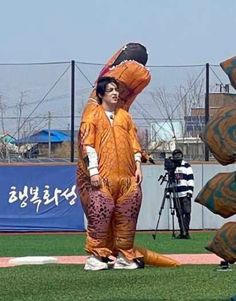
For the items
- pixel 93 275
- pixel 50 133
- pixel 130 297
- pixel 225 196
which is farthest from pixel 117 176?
pixel 50 133

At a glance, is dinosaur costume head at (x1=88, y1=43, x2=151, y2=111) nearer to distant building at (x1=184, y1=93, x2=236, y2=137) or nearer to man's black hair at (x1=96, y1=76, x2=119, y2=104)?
man's black hair at (x1=96, y1=76, x2=119, y2=104)

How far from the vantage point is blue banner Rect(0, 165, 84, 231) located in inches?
760

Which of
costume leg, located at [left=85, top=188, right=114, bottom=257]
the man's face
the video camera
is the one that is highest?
the man's face

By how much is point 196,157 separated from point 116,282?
46.4 ft

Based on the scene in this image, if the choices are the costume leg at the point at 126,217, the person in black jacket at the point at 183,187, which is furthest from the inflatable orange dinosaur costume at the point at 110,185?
the person in black jacket at the point at 183,187

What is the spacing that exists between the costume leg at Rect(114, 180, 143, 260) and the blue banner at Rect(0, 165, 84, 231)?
9.09 metres

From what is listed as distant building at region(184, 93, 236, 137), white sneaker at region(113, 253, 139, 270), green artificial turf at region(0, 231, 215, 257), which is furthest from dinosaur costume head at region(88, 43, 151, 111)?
distant building at region(184, 93, 236, 137)

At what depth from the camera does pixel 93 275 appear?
9.41 m

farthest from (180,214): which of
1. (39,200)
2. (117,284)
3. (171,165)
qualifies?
(117,284)

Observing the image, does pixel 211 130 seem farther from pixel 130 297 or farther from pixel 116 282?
pixel 116 282

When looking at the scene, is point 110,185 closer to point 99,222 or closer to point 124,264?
point 99,222

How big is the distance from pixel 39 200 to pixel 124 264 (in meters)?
9.40

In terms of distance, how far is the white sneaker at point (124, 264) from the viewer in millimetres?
10141

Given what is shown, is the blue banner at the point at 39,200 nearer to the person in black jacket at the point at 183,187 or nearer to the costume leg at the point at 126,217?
the person in black jacket at the point at 183,187
